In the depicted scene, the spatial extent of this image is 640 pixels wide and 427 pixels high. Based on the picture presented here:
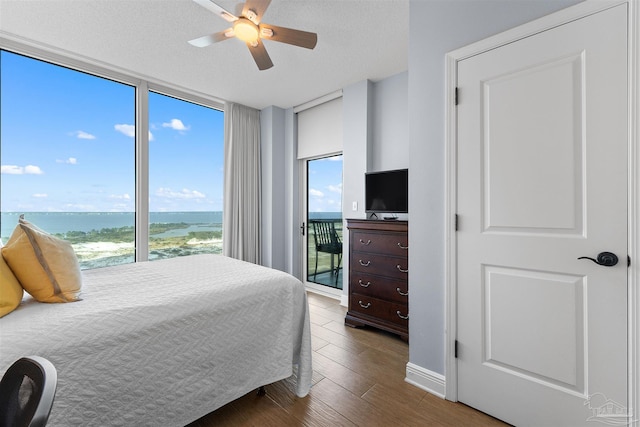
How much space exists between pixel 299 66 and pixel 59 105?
8.66 ft

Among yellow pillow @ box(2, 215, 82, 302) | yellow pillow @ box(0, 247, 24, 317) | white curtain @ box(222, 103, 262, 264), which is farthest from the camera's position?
white curtain @ box(222, 103, 262, 264)

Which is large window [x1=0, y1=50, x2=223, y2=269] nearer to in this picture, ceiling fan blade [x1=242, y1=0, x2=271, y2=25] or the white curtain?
the white curtain

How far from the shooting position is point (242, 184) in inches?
164

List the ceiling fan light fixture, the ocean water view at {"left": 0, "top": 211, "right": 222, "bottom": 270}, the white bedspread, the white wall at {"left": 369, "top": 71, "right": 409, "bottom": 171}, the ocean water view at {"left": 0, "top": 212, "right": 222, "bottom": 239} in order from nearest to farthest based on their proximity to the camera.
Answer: the white bedspread
the ceiling fan light fixture
the ocean water view at {"left": 0, "top": 212, "right": 222, "bottom": 239}
the ocean water view at {"left": 0, "top": 211, "right": 222, "bottom": 270}
the white wall at {"left": 369, "top": 71, "right": 409, "bottom": 171}

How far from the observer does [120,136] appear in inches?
130

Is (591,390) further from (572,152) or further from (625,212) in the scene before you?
(572,152)

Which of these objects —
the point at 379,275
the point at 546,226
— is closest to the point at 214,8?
the point at 546,226

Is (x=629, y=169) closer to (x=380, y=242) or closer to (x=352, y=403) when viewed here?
(x=380, y=242)

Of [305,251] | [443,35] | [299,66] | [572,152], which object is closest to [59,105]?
[299,66]

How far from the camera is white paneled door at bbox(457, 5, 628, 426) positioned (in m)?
1.27

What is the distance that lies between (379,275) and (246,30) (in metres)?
2.35

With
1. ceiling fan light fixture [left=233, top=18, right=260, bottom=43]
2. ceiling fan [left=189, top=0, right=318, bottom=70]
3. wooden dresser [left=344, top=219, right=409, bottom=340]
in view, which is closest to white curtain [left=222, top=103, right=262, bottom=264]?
wooden dresser [left=344, top=219, right=409, bottom=340]

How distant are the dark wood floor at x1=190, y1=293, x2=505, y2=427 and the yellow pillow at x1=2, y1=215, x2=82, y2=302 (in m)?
1.04

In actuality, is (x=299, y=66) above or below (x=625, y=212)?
above
